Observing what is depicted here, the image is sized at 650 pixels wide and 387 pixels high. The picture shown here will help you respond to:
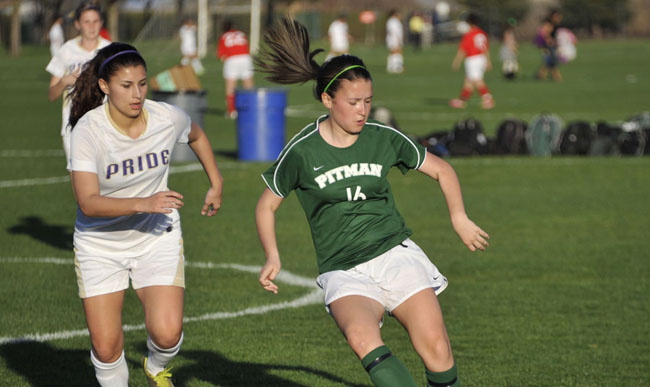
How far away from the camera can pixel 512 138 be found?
1808 centimetres

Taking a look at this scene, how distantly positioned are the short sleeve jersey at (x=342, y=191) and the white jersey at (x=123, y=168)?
2.76 feet

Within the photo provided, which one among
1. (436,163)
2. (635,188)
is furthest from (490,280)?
(635,188)

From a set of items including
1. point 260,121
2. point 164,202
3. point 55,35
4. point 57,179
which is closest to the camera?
point 164,202

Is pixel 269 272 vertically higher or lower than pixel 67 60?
lower

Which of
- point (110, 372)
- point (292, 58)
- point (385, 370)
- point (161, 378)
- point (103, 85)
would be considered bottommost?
point (161, 378)

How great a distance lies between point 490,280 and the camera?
9789 millimetres

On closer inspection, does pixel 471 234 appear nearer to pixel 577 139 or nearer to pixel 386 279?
pixel 386 279

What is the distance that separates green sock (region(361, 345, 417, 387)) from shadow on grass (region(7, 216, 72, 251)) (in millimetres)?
7178

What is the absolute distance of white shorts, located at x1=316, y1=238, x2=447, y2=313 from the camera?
5262 mm

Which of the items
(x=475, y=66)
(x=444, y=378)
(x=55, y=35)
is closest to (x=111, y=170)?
(x=444, y=378)

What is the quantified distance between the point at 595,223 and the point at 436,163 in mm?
7451

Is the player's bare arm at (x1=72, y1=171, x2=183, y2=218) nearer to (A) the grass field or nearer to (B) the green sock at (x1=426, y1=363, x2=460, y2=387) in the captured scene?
(B) the green sock at (x1=426, y1=363, x2=460, y2=387)

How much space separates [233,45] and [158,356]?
70.6 feet

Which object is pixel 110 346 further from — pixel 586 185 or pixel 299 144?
pixel 586 185
